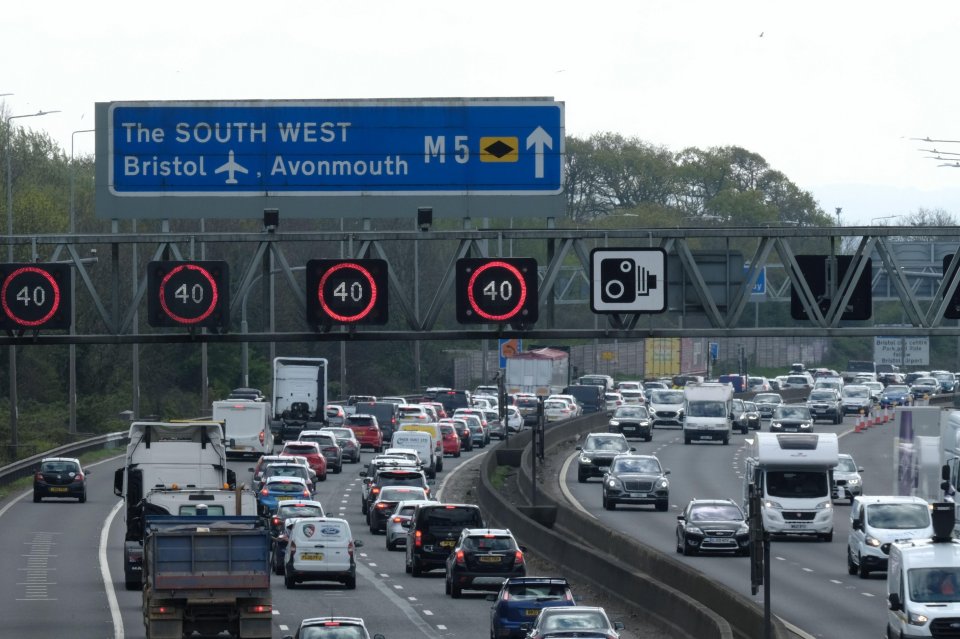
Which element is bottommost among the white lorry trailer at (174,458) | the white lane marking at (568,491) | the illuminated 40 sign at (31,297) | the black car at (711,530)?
the white lane marking at (568,491)

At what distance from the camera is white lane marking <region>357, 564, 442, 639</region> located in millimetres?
30498

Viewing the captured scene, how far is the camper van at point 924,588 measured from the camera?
2545cm

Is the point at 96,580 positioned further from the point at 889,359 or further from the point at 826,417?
the point at 889,359

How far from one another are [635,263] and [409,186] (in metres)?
3.59

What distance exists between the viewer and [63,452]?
72.6m

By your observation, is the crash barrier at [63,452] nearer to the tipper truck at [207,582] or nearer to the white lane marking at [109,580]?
the white lane marking at [109,580]

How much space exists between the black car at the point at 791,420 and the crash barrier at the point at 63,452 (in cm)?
2936

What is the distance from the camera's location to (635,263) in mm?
26297

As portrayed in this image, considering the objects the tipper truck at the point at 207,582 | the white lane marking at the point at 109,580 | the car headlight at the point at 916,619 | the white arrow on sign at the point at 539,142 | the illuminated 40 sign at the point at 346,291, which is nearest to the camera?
the white arrow on sign at the point at 539,142

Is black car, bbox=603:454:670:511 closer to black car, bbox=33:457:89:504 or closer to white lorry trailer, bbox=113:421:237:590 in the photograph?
white lorry trailer, bbox=113:421:237:590

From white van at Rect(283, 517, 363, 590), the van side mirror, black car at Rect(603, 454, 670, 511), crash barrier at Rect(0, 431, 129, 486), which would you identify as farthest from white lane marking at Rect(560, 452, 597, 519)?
the van side mirror

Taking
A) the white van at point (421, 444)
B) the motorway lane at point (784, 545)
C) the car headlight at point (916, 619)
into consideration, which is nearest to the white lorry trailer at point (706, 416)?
the motorway lane at point (784, 545)

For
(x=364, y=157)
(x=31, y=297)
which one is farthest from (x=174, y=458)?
(x=364, y=157)

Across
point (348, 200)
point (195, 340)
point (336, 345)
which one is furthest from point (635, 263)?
point (336, 345)
